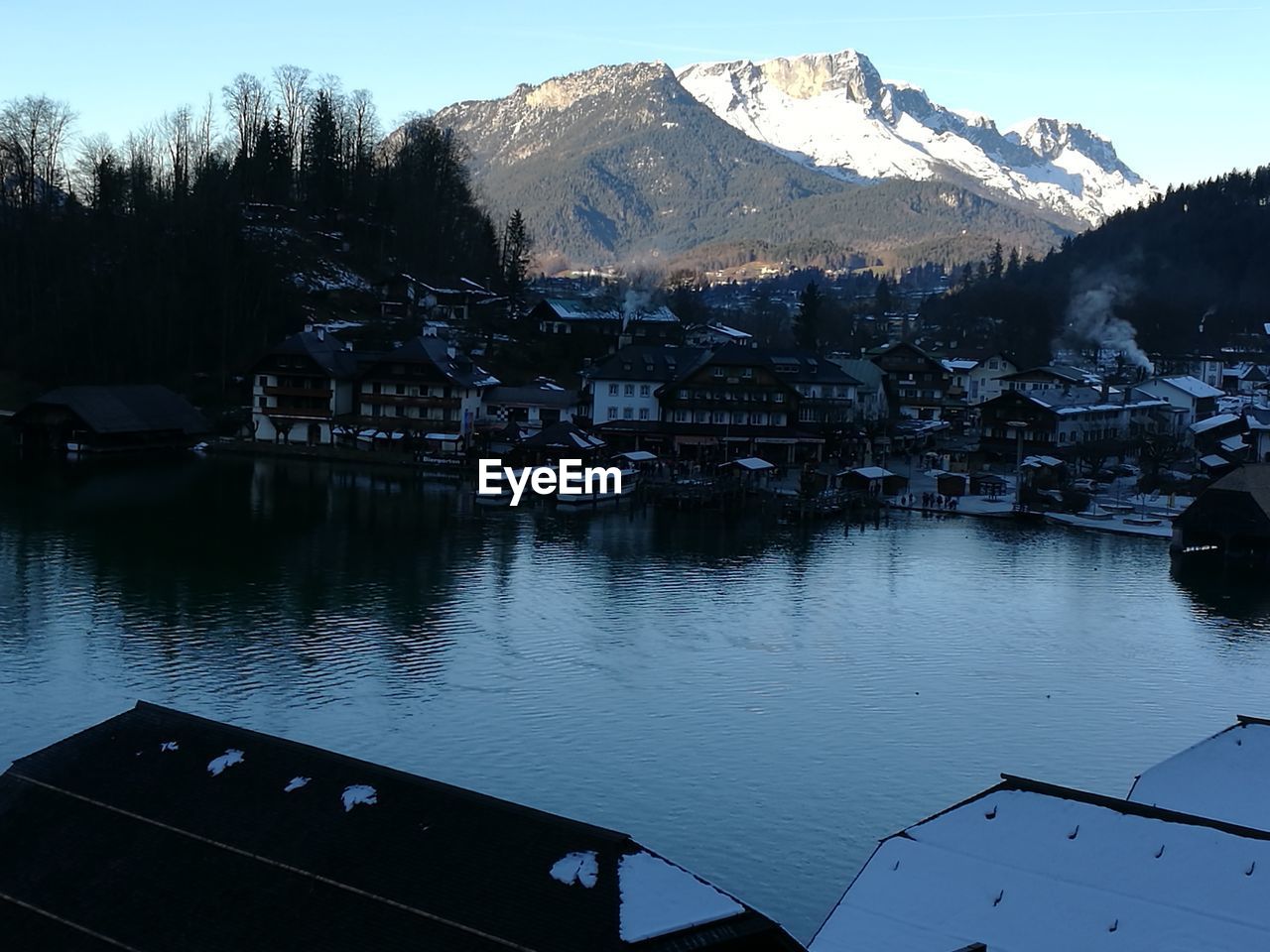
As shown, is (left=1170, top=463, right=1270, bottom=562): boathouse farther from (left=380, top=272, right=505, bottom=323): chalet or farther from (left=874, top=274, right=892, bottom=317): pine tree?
(left=874, top=274, right=892, bottom=317): pine tree

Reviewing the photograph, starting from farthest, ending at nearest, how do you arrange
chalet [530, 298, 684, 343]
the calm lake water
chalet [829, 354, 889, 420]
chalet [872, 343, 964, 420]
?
chalet [872, 343, 964, 420]
chalet [530, 298, 684, 343]
chalet [829, 354, 889, 420]
the calm lake water

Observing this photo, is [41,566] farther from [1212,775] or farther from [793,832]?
[1212,775]

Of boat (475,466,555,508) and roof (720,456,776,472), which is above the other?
roof (720,456,776,472)

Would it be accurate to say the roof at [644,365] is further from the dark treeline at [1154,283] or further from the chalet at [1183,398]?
the dark treeline at [1154,283]

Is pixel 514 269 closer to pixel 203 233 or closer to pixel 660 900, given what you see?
pixel 203 233

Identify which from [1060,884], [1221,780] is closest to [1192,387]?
[1221,780]

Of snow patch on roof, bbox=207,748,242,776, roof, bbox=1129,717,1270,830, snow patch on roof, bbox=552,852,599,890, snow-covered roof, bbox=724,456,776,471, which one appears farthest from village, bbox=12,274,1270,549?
snow patch on roof, bbox=552,852,599,890

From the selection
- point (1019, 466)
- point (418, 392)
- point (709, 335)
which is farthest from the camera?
point (709, 335)
